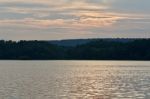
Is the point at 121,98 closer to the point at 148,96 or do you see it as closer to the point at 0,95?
the point at 148,96

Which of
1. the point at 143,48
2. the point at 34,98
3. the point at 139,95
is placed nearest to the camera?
the point at 34,98

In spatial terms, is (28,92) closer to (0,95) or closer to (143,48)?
(0,95)

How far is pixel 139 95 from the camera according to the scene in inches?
1735

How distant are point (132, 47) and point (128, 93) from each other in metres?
151

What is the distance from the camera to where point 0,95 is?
141 feet

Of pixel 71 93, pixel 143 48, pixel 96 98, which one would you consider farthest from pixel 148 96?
pixel 143 48

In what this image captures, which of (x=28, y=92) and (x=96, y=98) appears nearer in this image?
(x=96, y=98)

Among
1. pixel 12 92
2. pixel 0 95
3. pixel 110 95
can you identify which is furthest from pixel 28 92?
pixel 110 95

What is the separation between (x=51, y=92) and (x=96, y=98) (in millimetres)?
7028

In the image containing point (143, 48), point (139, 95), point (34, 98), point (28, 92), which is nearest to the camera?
point (34, 98)

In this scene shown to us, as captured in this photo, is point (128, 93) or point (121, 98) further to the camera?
point (128, 93)

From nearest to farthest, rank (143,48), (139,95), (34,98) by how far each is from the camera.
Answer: (34,98) < (139,95) < (143,48)

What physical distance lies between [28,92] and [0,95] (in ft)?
15.1

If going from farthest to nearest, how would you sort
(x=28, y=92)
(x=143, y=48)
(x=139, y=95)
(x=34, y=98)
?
(x=143, y=48), (x=28, y=92), (x=139, y=95), (x=34, y=98)
